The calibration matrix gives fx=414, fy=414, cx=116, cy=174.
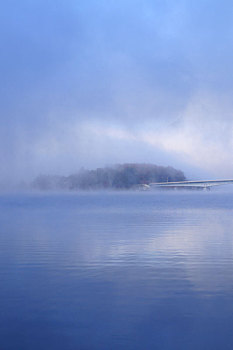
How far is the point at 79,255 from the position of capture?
15250mm

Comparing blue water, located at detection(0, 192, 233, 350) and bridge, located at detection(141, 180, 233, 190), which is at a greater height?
bridge, located at detection(141, 180, 233, 190)

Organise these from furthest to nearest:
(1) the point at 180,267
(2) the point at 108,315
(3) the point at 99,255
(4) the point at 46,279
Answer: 1. (3) the point at 99,255
2. (1) the point at 180,267
3. (4) the point at 46,279
4. (2) the point at 108,315

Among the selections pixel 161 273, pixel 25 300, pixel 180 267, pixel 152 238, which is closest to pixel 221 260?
pixel 180 267

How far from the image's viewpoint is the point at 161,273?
477 inches

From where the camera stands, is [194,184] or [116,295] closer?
[116,295]

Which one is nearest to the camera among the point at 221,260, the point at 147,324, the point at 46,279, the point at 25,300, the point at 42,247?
the point at 147,324

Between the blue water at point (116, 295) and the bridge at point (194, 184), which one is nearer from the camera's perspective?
the blue water at point (116, 295)

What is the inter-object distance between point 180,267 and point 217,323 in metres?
4.88

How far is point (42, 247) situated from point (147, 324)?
31.7 ft

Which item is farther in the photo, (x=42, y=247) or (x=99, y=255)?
(x=42, y=247)

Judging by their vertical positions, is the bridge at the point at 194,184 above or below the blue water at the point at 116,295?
above

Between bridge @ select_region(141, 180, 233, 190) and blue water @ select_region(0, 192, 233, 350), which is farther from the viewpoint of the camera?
bridge @ select_region(141, 180, 233, 190)

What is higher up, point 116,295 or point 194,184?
point 194,184

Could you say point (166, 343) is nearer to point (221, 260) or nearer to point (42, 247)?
point (221, 260)
